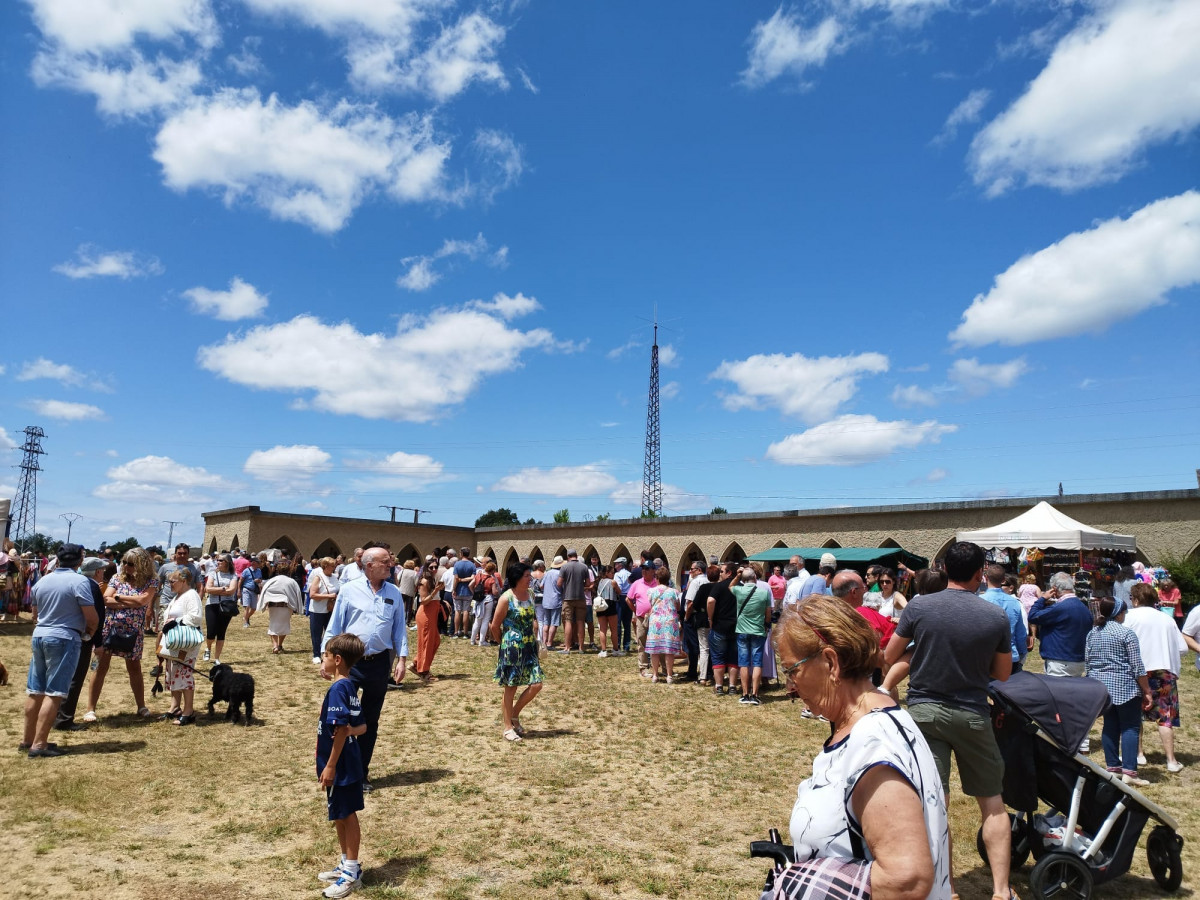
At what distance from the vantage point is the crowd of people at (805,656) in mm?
1693

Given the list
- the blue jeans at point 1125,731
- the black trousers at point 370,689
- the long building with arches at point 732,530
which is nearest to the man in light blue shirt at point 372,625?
the black trousers at point 370,689

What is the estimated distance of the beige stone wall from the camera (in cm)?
4419

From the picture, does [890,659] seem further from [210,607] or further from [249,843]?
[210,607]

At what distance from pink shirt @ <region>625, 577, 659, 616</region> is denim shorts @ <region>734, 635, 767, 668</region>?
199 centimetres

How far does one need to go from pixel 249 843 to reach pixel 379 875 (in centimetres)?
99

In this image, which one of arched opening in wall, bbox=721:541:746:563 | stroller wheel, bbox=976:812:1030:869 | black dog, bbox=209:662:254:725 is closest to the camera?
stroller wheel, bbox=976:812:1030:869

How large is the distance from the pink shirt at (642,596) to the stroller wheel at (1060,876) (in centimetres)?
743

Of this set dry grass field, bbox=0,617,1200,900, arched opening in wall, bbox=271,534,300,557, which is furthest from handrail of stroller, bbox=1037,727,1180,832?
arched opening in wall, bbox=271,534,300,557

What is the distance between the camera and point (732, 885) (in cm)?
421

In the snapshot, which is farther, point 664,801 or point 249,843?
point 664,801

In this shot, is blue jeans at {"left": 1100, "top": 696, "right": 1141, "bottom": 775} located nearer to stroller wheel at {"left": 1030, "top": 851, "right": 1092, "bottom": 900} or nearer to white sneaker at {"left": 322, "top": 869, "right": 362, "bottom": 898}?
stroller wheel at {"left": 1030, "top": 851, "right": 1092, "bottom": 900}

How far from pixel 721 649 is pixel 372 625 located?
5332 millimetres

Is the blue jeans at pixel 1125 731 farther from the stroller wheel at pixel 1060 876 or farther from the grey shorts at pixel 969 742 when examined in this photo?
the grey shorts at pixel 969 742

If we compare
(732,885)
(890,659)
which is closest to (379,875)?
(732,885)
